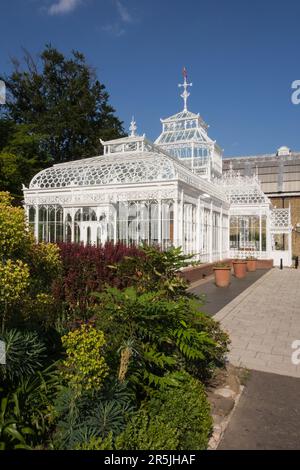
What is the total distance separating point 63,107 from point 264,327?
2990 centimetres

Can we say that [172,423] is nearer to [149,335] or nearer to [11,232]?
[149,335]

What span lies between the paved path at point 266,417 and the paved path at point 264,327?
20.8 inches

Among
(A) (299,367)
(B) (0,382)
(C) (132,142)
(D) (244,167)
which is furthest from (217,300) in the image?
(D) (244,167)

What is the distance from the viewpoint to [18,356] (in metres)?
3.19

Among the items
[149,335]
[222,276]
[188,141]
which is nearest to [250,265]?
[222,276]

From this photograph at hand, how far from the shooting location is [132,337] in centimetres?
341

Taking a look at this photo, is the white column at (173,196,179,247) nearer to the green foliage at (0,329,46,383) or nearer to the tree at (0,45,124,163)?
the green foliage at (0,329,46,383)

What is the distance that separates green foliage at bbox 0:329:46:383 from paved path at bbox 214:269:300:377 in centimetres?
310

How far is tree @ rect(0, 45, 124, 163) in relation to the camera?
31.8 metres

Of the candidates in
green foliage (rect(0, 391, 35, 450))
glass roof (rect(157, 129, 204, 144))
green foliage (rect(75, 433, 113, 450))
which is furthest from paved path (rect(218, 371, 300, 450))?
glass roof (rect(157, 129, 204, 144))

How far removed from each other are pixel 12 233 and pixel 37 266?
0.96m

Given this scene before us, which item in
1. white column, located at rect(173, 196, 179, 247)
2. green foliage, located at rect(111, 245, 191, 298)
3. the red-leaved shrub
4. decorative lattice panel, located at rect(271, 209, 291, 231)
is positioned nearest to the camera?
green foliage, located at rect(111, 245, 191, 298)

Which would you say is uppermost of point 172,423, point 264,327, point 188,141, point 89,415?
point 188,141

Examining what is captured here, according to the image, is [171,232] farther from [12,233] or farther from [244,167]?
[244,167]
